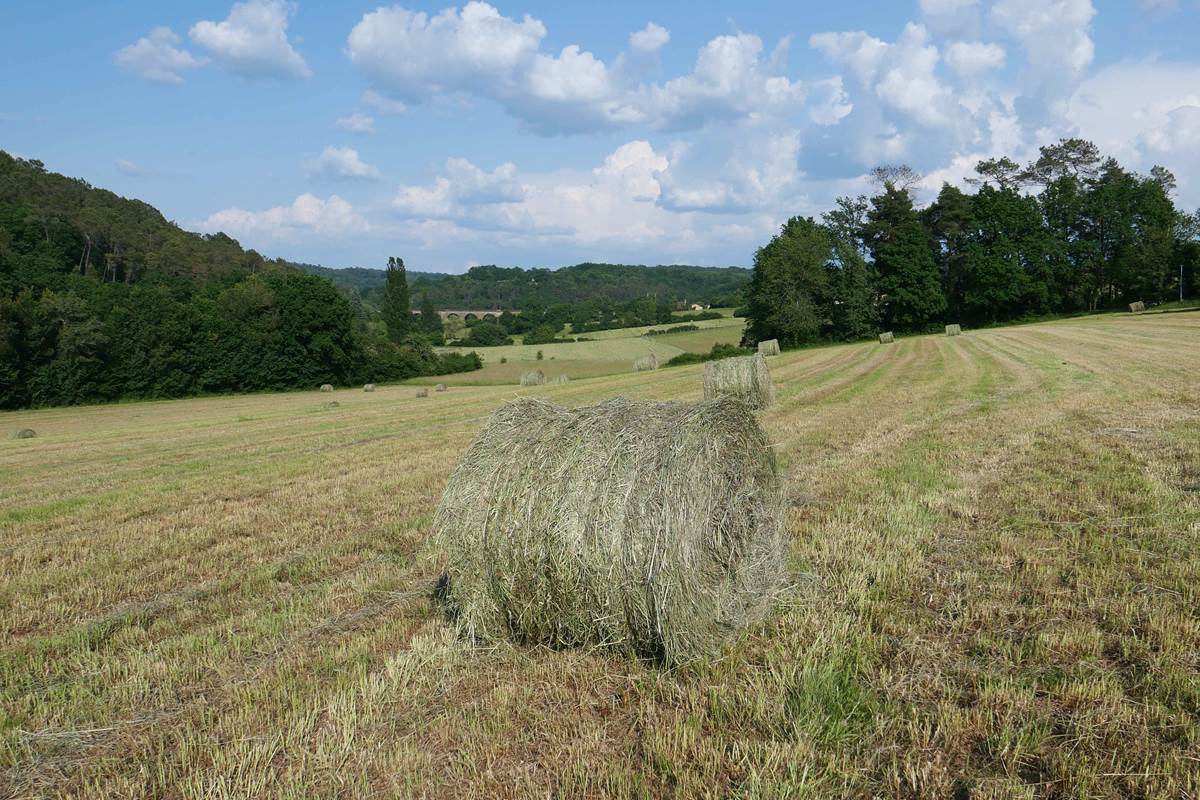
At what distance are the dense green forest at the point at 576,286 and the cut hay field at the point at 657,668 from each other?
108169 mm

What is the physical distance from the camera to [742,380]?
1861 centimetres

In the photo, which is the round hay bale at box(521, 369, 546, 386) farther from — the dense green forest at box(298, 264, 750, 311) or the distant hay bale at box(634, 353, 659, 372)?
the dense green forest at box(298, 264, 750, 311)

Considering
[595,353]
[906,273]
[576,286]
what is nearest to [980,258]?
[906,273]

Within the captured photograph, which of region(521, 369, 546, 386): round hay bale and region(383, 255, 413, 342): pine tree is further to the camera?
region(383, 255, 413, 342): pine tree

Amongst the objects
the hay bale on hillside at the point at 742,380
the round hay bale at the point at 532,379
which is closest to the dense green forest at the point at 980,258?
the round hay bale at the point at 532,379

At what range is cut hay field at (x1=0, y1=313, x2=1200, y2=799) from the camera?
3.27m

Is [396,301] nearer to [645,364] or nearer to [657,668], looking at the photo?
[645,364]

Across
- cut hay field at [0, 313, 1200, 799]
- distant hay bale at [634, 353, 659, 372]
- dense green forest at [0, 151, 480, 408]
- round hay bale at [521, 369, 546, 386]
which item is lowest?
cut hay field at [0, 313, 1200, 799]

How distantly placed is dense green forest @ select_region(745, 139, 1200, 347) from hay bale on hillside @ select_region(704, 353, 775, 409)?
1554 inches

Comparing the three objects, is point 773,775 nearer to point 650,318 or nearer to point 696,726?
point 696,726

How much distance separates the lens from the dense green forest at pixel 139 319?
46781 mm

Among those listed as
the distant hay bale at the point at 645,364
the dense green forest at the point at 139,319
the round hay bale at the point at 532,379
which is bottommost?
the round hay bale at the point at 532,379

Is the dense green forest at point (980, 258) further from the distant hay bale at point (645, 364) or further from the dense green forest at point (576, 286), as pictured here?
the dense green forest at point (576, 286)

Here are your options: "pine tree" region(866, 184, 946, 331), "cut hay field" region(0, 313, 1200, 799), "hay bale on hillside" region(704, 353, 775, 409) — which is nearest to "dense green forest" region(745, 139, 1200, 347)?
"pine tree" region(866, 184, 946, 331)
